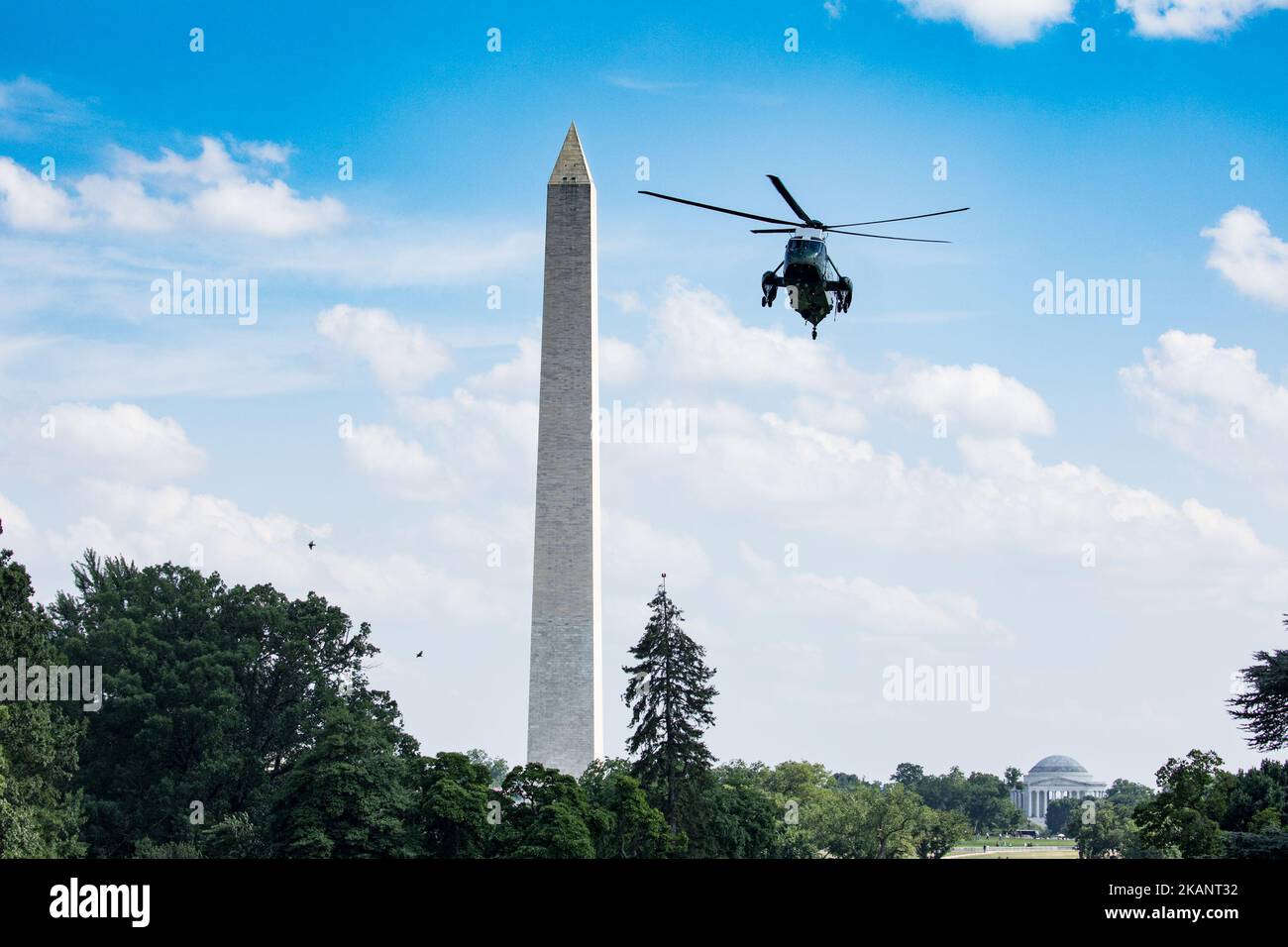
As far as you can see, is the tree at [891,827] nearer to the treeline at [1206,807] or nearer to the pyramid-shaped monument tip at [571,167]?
the treeline at [1206,807]

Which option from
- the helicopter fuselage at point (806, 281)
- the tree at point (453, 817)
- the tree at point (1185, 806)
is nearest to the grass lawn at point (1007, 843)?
the tree at point (1185, 806)

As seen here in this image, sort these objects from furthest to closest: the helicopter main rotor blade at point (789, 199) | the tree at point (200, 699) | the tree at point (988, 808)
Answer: the tree at point (988, 808), the tree at point (200, 699), the helicopter main rotor blade at point (789, 199)

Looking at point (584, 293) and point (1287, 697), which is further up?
point (584, 293)

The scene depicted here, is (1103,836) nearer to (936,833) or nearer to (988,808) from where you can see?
(936,833)

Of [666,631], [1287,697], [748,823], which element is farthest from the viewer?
[748,823]
